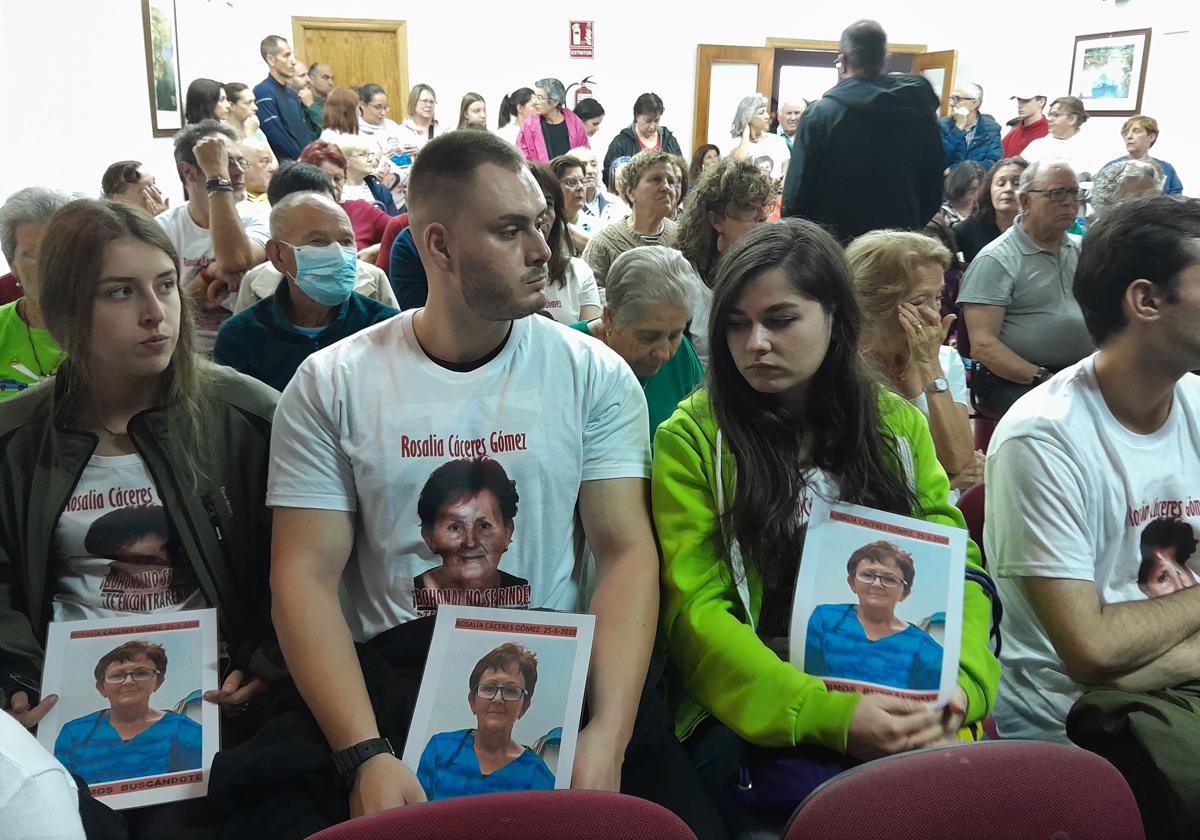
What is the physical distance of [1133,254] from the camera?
5.76 feet

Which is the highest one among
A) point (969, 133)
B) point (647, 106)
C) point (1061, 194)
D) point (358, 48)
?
point (358, 48)

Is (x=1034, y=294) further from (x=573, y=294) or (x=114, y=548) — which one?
(x=114, y=548)

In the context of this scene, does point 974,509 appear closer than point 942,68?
Yes

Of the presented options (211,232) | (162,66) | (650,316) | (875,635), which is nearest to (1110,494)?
(875,635)

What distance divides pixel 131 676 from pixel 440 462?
1.97 ft

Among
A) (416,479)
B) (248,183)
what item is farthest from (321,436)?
(248,183)

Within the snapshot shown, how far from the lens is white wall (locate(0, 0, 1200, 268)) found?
542 centimetres

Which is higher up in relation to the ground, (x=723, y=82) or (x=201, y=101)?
(x=723, y=82)

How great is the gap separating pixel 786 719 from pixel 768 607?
0.24 metres

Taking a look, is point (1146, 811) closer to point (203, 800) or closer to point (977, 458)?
point (977, 458)

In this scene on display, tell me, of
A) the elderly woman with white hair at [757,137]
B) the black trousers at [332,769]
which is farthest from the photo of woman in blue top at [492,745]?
the elderly woman with white hair at [757,137]

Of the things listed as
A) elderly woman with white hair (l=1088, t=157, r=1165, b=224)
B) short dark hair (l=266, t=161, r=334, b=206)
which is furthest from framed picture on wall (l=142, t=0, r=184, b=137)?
elderly woman with white hair (l=1088, t=157, r=1165, b=224)

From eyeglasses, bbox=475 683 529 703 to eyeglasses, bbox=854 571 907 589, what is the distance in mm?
567

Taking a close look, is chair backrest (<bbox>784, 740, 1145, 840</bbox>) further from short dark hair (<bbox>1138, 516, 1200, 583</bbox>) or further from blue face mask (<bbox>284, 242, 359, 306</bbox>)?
blue face mask (<bbox>284, 242, 359, 306</bbox>)
